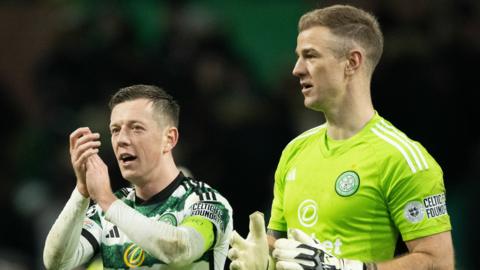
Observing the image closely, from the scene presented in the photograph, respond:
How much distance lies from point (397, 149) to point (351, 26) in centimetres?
64

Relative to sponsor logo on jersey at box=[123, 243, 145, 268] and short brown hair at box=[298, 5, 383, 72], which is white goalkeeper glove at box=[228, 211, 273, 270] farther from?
short brown hair at box=[298, 5, 383, 72]

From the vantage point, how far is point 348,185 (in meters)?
5.11

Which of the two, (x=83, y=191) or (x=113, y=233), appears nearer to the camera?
(x=83, y=191)

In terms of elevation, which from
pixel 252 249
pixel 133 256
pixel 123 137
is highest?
pixel 123 137

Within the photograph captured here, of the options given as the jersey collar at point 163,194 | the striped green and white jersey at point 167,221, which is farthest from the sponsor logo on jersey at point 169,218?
the jersey collar at point 163,194

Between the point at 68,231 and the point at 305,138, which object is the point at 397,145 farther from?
the point at 68,231

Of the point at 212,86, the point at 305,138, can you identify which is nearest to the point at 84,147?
the point at 305,138

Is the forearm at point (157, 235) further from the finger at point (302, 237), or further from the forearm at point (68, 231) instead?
the finger at point (302, 237)

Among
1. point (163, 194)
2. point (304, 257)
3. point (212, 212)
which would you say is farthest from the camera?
point (163, 194)

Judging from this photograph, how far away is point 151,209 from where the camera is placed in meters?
5.50

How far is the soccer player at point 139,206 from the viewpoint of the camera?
520 cm

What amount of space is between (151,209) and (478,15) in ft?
19.1

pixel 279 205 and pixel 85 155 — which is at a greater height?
pixel 85 155

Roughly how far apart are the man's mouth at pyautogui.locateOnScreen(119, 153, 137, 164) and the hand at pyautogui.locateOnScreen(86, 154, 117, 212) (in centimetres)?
Answer: 14
